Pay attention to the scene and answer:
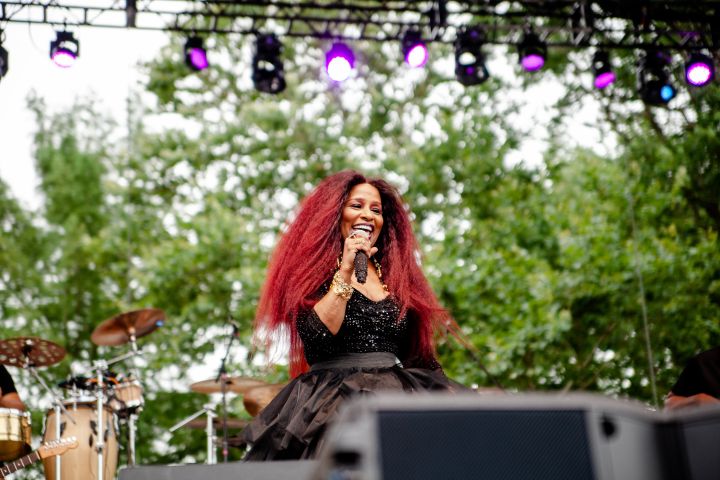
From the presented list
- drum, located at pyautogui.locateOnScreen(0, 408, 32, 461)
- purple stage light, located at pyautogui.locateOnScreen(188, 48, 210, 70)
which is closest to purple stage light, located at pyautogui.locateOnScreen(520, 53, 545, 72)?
purple stage light, located at pyautogui.locateOnScreen(188, 48, 210, 70)

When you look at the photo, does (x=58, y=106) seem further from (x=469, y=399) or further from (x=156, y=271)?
(x=469, y=399)

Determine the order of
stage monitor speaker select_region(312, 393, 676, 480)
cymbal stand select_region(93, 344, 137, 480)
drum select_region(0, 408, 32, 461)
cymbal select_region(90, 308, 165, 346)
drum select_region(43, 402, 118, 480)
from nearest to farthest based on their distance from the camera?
stage monitor speaker select_region(312, 393, 676, 480) < drum select_region(0, 408, 32, 461) < cymbal stand select_region(93, 344, 137, 480) < drum select_region(43, 402, 118, 480) < cymbal select_region(90, 308, 165, 346)

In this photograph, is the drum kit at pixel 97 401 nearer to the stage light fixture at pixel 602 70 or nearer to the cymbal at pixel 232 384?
the cymbal at pixel 232 384

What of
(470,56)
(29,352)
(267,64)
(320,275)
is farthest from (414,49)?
(320,275)

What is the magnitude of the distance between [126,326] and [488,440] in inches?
246

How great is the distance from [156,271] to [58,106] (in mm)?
5840

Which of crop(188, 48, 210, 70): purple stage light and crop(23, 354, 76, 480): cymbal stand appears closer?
crop(23, 354, 76, 480): cymbal stand

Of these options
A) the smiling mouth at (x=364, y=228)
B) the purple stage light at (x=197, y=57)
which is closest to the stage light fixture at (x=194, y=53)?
the purple stage light at (x=197, y=57)

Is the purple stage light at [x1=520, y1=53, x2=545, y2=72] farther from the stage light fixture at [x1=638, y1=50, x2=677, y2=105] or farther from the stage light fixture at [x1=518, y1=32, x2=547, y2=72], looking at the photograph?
the stage light fixture at [x1=638, y1=50, x2=677, y2=105]

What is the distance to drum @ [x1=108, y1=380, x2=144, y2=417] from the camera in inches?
263

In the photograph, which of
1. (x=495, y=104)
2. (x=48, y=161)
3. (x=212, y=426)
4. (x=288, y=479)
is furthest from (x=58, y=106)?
(x=288, y=479)

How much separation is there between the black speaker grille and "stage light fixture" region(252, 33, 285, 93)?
6.01m

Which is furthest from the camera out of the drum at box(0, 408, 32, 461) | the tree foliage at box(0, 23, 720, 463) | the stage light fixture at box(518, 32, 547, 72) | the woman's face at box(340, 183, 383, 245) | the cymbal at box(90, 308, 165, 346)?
the tree foliage at box(0, 23, 720, 463)

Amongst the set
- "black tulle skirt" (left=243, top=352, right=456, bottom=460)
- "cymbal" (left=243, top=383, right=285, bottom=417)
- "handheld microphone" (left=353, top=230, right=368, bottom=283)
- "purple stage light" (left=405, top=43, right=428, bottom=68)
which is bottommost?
"black tulle skirt" (left=243, top=352, right=456, bottom=460)
